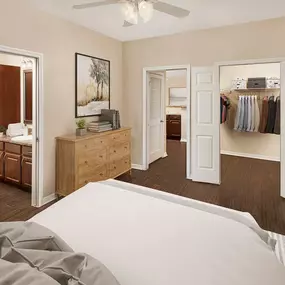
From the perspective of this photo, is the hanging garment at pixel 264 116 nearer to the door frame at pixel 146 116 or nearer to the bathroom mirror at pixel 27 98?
the door frame at pixel 146 116

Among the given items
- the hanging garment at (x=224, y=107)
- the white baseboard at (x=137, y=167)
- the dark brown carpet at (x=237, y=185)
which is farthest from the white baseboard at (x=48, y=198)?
the hanging garment at (x=224, y=107)

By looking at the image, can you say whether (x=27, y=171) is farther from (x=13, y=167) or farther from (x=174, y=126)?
(x=174, y=126)

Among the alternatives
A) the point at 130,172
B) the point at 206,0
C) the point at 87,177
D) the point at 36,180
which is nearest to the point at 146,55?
the point at 206,0

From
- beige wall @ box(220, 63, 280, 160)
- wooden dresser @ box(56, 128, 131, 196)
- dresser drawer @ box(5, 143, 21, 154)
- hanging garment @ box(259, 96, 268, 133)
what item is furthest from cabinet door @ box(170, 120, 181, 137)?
dresser drawer @ box(5, 143, 21, 154)

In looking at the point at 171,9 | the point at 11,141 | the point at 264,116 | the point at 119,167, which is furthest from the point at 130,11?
the point at 264,116

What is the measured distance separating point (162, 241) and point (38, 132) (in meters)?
2.57

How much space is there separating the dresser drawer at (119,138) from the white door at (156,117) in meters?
0.97

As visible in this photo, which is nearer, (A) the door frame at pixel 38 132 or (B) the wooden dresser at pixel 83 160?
(A) the door frame at pixel 38 132

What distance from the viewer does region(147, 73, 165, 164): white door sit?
5.47 metres

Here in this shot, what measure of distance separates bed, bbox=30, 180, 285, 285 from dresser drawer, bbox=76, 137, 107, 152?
5.22ft

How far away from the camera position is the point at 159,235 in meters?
1.29

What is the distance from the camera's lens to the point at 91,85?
13.6ft

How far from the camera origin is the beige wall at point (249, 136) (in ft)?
19.3

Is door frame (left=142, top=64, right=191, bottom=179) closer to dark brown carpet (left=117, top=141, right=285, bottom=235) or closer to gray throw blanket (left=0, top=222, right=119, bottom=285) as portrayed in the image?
dark brown carpet (left=117, top=141, right=285, bottom=235)
